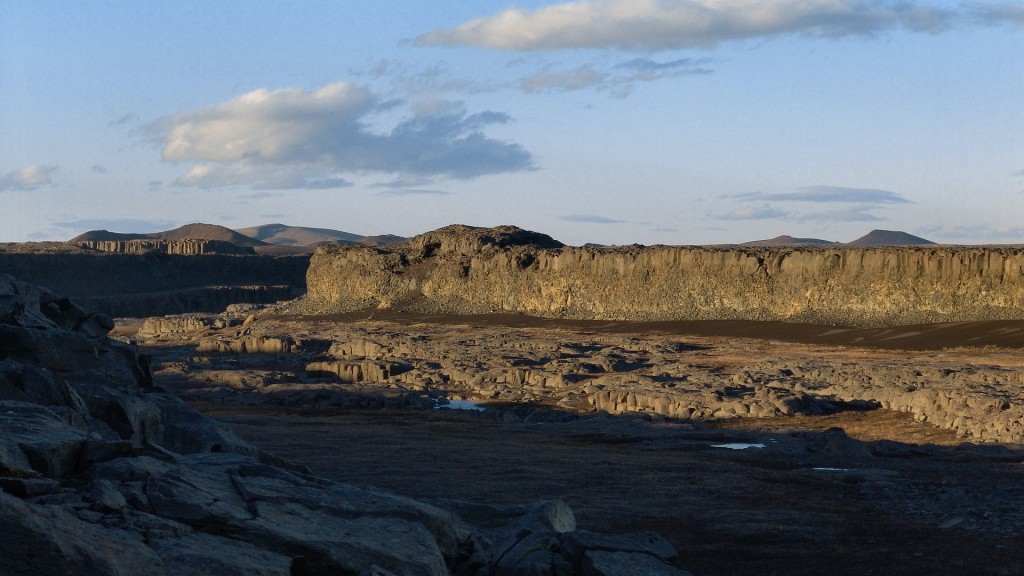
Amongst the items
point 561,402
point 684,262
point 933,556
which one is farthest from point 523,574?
point 684,262

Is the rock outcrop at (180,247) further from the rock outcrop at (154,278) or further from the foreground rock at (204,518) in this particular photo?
the foreground rock at (204,518)

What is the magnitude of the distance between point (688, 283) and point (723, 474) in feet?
119

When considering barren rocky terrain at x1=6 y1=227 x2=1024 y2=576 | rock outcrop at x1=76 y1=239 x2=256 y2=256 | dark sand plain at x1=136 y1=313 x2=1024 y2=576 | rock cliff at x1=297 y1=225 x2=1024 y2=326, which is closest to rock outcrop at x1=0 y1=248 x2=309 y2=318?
rock outcrop at x1=76 y1=239 x2=256 y2=256

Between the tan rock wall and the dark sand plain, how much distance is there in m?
12.5

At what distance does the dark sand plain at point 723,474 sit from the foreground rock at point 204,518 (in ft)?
6.74

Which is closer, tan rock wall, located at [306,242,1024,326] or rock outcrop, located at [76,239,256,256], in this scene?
tan rock wall, located at [306,242,1024,326]

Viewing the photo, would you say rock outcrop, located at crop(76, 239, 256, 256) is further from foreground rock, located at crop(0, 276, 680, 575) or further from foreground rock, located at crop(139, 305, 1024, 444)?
foreground rock, located at crop(0, 276, 680, 575)

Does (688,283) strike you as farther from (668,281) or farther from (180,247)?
(180,247)

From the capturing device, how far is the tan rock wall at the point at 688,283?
43.7 meters

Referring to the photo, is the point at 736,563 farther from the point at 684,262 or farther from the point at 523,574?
the point at 684,262

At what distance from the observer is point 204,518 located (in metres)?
7.67

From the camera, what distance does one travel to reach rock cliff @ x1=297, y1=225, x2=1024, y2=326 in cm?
4378

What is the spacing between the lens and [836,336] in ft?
138

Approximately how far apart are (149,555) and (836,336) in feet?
126
